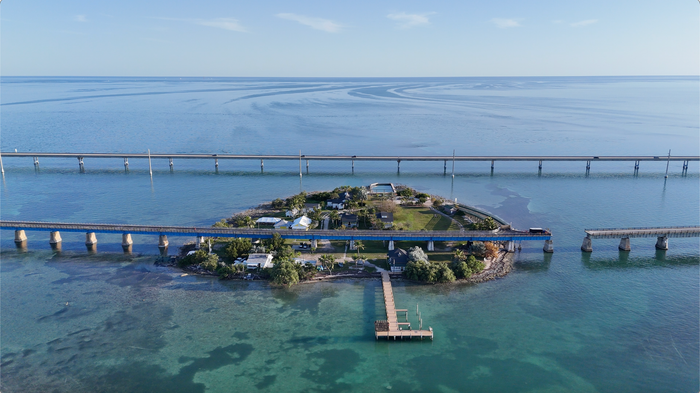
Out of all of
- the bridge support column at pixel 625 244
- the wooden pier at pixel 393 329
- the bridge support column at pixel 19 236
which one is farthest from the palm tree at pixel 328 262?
the bridge support column at pixel 19 236

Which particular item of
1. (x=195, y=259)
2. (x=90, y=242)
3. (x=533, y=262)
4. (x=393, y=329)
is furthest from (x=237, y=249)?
(x=533, y=262)

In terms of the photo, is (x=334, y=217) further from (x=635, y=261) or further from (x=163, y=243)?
(x=635, y=261)

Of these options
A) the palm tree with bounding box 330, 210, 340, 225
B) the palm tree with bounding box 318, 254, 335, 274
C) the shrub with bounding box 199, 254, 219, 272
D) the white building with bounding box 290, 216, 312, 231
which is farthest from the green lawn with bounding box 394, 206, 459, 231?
the shrub with bounding box 199, 254, 219, 272

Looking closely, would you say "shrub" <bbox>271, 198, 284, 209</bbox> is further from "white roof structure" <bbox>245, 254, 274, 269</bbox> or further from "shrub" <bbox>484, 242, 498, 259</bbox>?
"shrub" <bbox>484, 242, 498, 259</bbox>

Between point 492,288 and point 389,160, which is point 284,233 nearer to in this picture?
point 492,288

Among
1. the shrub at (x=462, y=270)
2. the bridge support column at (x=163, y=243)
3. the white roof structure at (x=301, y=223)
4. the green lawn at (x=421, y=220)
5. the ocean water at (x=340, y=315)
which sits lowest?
the ocean water at (x=340, y=315)

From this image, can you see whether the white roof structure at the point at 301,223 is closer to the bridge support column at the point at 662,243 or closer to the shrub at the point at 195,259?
the shrub at the point at 195,259
